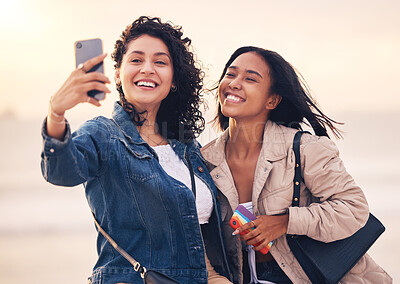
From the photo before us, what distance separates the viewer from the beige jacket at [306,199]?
2.55m

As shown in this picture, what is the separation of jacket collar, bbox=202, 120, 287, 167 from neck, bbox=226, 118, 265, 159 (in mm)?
51

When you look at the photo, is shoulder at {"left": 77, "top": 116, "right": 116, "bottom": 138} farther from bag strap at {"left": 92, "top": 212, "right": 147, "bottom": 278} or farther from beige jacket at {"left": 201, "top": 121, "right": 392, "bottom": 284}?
beige jacket at {"left": 201, "top": 121, "right": 392, "bottom": 284}

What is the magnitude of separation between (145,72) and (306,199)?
1.14m

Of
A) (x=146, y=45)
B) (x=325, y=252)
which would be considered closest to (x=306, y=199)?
(x=325, y=252)

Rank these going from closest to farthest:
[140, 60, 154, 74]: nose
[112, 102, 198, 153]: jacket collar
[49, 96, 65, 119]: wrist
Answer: [49, 96, 65, 119]: wrist
[112, 102, 198, 153]: jacket collar
[140, 60, 154, 74]: nose

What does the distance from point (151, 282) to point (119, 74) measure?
1.16m

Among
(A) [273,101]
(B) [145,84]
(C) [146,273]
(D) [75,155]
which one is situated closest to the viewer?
(D) [75,155]

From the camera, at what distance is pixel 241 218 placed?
252 cm

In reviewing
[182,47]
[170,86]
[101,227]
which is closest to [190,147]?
[170,86]

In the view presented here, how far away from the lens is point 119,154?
2.17m

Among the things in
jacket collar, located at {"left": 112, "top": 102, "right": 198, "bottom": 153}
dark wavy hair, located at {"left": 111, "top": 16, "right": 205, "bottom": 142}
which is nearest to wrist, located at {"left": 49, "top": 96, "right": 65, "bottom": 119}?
jacket collar, located at {"left": 112, "top": 102, "right": 198, "bottom": 153}

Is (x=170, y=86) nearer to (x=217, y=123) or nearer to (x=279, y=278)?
(x=217, y=123)

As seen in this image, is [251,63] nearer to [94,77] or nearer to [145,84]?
[145,84]

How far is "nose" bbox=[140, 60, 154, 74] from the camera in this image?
2475 millimetres
